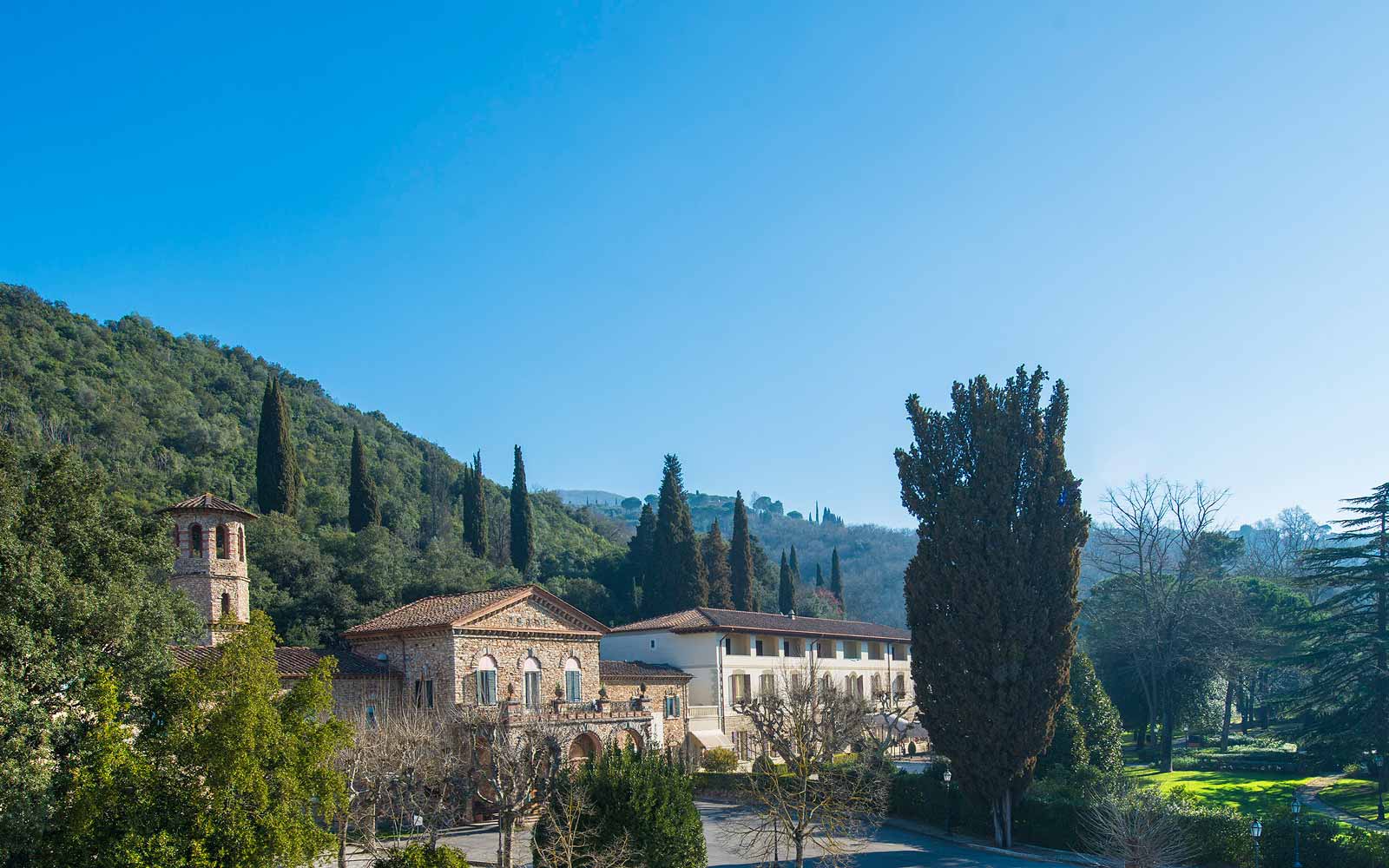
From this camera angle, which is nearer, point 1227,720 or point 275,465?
point 1227,720

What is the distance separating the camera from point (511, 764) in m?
26.3

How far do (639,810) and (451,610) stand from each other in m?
17.0

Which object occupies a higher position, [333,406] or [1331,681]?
[333,406]

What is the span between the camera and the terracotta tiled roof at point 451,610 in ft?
118

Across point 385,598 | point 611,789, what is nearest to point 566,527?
point 385,598

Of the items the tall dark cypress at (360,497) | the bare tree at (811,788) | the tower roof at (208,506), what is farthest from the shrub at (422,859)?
the tall dark cypress at (360,497)

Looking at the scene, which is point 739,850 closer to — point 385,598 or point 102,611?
point 102,611

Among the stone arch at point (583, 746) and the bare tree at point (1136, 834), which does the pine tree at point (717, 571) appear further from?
the bare tree at point (1136, 834)

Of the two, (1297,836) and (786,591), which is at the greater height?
(786,591)

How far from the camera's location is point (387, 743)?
27.4m

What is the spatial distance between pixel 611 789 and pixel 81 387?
5555 centimetres

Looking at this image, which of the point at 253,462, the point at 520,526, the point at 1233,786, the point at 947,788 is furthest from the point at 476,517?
the point at 1233,786

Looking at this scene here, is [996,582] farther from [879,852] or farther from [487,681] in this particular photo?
[487,681]

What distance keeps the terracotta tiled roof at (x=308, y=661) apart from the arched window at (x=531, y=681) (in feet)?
17.7
